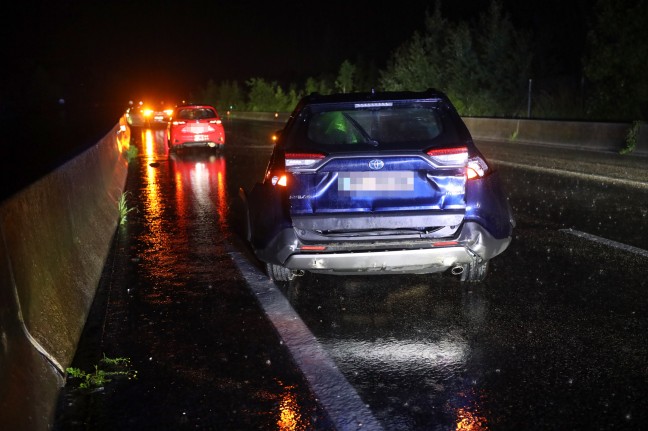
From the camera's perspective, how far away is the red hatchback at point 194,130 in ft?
65.1

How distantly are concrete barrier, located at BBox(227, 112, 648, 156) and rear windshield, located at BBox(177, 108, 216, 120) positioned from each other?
9.66 meters

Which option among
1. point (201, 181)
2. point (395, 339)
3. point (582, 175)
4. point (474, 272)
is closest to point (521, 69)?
point (582, 175)

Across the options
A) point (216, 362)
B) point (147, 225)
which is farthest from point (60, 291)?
point (147, 225)

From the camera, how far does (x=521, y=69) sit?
3128 cm

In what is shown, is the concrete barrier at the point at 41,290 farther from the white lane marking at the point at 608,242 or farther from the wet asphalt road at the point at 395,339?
the white lane marking at the point at 608,242

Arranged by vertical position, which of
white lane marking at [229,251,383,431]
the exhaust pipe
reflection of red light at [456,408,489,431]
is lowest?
reflection of red light at [456,408,489,431]

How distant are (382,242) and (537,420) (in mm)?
1900

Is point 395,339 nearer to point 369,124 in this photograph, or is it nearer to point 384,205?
point 384,205

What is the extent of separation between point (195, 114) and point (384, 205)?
52.7 feet

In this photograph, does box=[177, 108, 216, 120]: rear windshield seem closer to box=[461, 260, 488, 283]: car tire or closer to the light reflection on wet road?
the light reflection on wet road

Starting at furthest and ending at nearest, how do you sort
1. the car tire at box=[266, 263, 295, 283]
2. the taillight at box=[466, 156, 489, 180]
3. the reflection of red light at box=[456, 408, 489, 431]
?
the car tire at box=[266, 263, 295, 283], the taillight at box=[466, 156, 489, 180], the reflection of red light at box=[456, 408, 489, 431]

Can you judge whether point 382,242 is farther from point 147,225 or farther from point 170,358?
point 147,225

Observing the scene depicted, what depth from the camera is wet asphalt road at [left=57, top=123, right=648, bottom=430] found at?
355cm

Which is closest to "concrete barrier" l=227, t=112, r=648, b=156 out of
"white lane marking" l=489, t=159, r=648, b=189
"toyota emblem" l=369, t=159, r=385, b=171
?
"white lane marking" l=489, t=159, r=648, b=189
